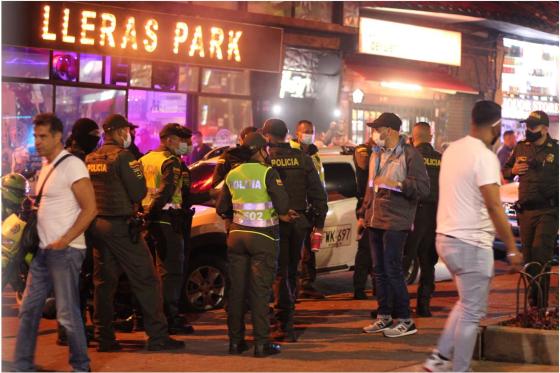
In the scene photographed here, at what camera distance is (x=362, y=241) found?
10.8 m

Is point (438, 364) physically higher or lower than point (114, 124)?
lower

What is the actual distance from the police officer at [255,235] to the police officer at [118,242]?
0.69 metres

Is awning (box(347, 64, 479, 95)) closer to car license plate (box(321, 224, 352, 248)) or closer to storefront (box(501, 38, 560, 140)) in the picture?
storefront (box(501, 38, 560, 140))

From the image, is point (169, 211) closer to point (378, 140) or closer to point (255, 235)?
point (255, 235)

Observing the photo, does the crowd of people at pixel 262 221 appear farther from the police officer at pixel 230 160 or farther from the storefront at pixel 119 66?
the storefront at pixel 119 66

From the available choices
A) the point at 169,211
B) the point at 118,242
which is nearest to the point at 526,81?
the point at 169,211

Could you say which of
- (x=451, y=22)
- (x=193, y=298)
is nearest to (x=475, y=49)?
(x=451, y=22)

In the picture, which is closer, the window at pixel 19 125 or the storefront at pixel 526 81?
the window at pixel 19 125

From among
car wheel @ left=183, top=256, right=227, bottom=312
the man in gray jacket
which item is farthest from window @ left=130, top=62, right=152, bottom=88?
the man in gray jacket

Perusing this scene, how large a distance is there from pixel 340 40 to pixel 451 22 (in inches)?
153

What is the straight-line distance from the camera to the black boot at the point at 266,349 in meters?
7.67

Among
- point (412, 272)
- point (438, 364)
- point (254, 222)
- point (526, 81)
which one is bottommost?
point (412, 272)

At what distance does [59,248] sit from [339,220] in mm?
5160

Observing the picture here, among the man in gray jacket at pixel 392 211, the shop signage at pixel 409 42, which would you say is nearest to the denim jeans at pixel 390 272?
the man in gray jacket at pixel 392 211
